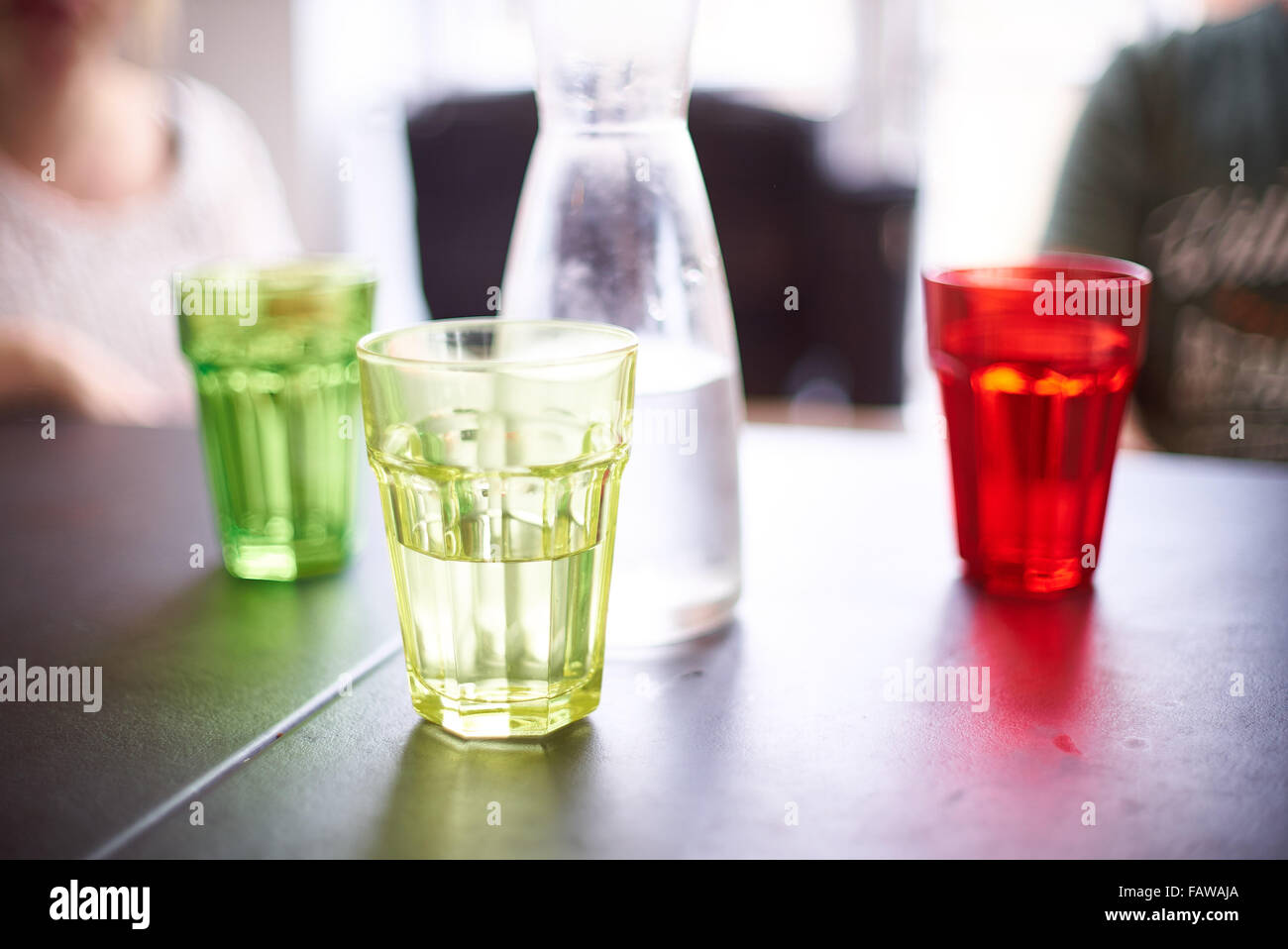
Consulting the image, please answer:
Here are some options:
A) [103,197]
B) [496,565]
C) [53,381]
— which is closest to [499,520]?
[496,565]

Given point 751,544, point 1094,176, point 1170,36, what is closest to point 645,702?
point 751,544

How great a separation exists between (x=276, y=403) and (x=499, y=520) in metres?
0.22

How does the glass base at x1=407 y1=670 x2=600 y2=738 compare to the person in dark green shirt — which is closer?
the glass base at x1=407 y1=670 x2=600 y2=738

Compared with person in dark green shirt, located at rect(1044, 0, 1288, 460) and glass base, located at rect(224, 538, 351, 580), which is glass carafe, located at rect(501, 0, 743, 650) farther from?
person in dark green shirt, located at rect(1044, 0, 1288, 460)

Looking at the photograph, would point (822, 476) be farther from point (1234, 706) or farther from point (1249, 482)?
point (1234, 706)

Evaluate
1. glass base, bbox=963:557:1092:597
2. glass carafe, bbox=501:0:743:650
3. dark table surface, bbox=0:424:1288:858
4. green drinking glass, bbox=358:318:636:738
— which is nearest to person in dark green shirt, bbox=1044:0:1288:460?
dark table surface, bbox=0:424:1288:858

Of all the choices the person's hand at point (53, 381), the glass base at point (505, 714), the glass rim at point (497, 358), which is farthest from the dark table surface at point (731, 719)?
the person's hand at point (53, 381)

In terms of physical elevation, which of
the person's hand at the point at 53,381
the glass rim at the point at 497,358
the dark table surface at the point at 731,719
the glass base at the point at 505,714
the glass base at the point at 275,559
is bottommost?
the dark table surface at the point at 731,719

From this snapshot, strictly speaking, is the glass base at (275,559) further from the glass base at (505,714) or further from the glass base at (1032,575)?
the glass base at (1032,575)

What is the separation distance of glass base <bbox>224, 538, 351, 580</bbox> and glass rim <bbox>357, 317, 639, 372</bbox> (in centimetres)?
18

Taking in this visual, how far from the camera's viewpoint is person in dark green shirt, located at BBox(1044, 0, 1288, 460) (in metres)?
1.43

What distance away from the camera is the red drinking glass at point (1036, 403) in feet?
1.94

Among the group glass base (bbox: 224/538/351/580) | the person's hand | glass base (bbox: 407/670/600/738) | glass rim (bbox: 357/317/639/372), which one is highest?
glass rim (bbox: 357/317/639/372)

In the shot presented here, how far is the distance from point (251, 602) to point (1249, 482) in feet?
1.99
